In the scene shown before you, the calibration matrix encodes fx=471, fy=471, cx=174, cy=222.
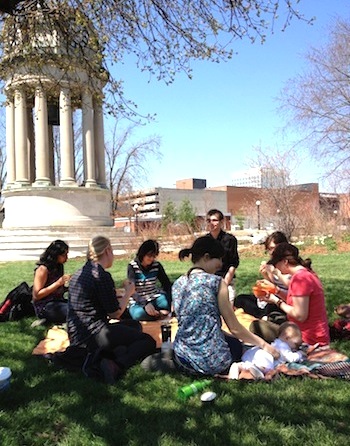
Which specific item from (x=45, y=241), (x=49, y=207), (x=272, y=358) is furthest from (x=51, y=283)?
(x=49, y=207)

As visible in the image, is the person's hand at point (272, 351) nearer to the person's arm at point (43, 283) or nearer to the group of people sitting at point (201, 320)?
the group of people sitting at point (201, 320)

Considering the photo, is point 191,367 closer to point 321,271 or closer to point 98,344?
point 98,344

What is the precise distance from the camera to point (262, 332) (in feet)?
17.1

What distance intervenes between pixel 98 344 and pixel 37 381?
0.67 meters

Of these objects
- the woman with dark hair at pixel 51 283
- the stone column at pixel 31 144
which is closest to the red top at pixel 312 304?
the woman with dark hair at pixel 51 283

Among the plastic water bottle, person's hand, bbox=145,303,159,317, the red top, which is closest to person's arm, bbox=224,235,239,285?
person's hand, bbox=145,303,159,317

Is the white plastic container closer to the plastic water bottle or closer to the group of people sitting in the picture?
the group of people sitting

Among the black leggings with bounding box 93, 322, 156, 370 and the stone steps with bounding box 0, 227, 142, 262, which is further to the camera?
the stone steps with bounding box 0, 227, 142, 262

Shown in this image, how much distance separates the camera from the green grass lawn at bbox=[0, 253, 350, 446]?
3270 millimetres

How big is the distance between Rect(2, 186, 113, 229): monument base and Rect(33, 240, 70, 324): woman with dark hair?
54.3 ft

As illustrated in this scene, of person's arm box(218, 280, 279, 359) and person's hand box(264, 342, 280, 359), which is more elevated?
person's arm box(218, 280, 279, 359)

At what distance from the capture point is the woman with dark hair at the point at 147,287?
23.8 feet

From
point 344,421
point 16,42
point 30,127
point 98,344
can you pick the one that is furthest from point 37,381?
point 30,127

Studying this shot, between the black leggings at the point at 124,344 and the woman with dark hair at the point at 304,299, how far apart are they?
156 centimetres
